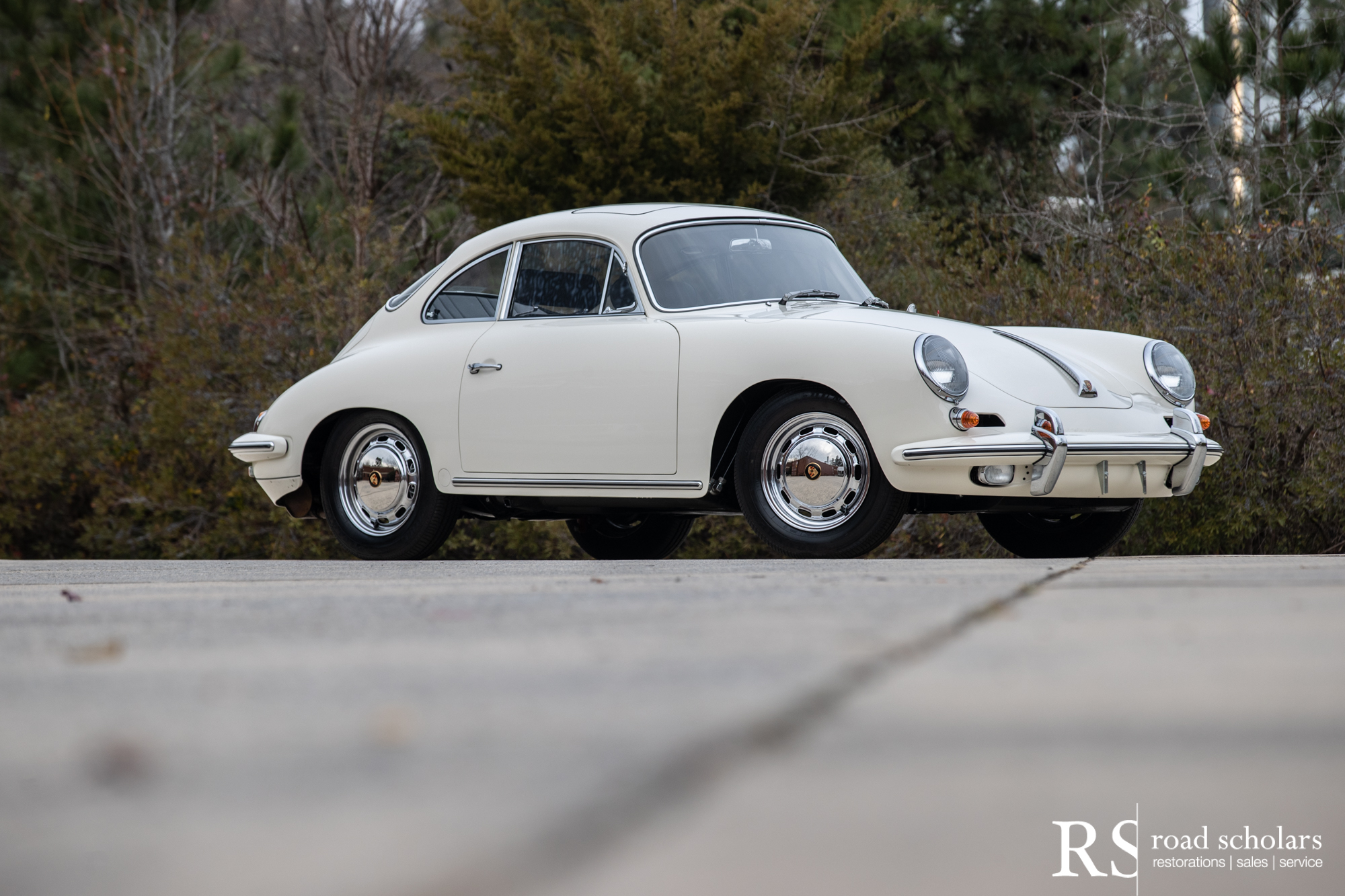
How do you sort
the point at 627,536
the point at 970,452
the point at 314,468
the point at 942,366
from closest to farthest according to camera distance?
the point at 970,452 → the point at 942,366 → the point at 314,468 → the point at 627,536

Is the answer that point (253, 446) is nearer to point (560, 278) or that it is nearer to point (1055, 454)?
point (560, 278)

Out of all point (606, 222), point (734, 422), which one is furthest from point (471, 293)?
point (734, 422)

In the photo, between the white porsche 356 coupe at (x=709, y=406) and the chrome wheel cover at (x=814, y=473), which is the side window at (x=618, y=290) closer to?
the white porsche 356 coupe at (x=709, y=406)

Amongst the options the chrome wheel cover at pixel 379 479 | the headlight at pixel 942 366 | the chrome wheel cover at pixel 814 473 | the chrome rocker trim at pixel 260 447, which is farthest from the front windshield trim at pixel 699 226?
the chrome rocker trim at pixel 260 447

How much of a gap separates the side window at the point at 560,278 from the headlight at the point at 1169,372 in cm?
246

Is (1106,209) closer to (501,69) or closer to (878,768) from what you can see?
(501,69)

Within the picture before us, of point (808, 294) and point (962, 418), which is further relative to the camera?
point (808, 294)

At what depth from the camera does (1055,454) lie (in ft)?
18.0

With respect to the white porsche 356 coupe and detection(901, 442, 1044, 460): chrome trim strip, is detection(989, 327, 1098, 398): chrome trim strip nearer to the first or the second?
the white porsche 356 coupe

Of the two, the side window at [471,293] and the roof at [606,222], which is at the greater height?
the roof at [606,222]

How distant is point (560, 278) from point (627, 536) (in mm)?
1969

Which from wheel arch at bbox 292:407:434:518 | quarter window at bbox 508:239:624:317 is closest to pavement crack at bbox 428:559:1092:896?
quarter window at bbox 508:239:624:317

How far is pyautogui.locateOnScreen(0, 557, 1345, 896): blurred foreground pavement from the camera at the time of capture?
A: 1396 mm

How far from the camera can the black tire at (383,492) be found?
7008mm
